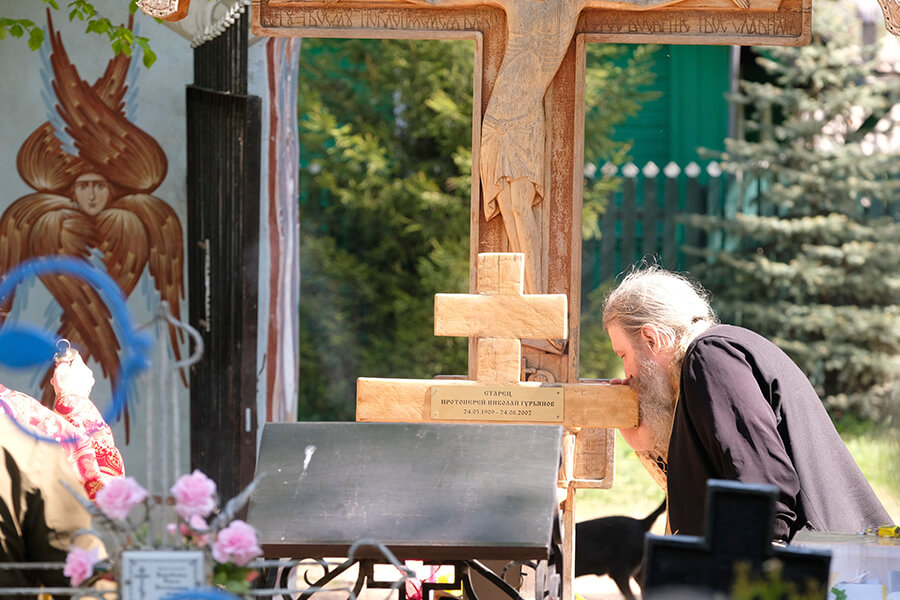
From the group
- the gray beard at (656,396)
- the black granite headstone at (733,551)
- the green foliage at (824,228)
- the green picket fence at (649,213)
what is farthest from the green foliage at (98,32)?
the green foliage at (824,228)

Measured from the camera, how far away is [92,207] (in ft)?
18.9

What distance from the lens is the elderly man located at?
9.09 ft

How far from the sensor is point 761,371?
9.52 feet

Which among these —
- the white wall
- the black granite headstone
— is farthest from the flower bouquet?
the white wall

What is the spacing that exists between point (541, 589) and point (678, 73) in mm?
8020

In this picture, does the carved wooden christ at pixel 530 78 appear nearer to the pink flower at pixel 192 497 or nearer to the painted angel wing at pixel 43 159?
the pink flower at pixel 192 497

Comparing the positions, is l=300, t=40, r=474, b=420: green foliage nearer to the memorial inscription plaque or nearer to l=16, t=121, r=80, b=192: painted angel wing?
l=16, t=121, r=80, b=192: painted angel wing

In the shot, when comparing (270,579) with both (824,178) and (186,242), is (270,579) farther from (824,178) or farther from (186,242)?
(824,178)

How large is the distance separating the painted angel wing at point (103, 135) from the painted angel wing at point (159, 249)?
0.37ft

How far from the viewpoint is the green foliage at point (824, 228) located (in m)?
9.16

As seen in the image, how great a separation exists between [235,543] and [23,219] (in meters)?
4.33

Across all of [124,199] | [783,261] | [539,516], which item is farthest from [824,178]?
[539,516]

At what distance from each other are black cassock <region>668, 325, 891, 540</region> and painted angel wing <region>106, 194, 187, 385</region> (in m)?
3.54

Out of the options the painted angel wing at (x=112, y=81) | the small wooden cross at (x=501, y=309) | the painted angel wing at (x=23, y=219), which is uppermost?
the painted angel wing at (x=112, y=81)
